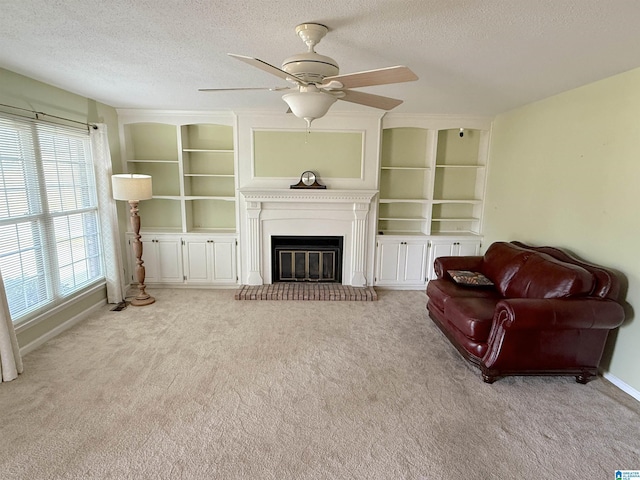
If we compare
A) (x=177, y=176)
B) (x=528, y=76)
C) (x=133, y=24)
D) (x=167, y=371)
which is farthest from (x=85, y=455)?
(x=528, y=76)

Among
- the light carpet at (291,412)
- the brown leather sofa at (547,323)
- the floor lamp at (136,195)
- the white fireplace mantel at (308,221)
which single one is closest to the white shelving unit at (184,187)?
the white fireplace mantel at (308,221)

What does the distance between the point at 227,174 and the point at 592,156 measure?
4144 millimetres

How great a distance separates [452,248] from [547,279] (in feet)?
6.49

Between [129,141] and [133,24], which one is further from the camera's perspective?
[129,141]

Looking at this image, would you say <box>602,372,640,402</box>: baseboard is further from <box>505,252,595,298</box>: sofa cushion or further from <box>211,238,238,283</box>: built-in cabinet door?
<box>211,238,238,283</box>: built-in cabinet door

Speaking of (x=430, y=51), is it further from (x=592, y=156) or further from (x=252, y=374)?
(x=252, y=374)

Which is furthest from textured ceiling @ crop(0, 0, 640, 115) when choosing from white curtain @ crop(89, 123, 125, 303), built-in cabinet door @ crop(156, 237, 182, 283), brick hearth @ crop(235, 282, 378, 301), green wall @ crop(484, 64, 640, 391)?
brick hearth @ crop(235, 282, 378, 301)

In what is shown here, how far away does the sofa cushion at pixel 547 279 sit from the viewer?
2.64 metres

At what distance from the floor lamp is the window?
354 millimetres

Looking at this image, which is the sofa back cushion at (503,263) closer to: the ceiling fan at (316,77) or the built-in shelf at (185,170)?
the ceiling fan at (316,77)

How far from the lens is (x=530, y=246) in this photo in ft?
12.2

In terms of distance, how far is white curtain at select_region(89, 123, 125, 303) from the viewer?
385 centimetres

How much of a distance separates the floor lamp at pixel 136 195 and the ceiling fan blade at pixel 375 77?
117 inches

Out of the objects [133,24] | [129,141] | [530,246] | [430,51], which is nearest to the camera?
[133,24]
